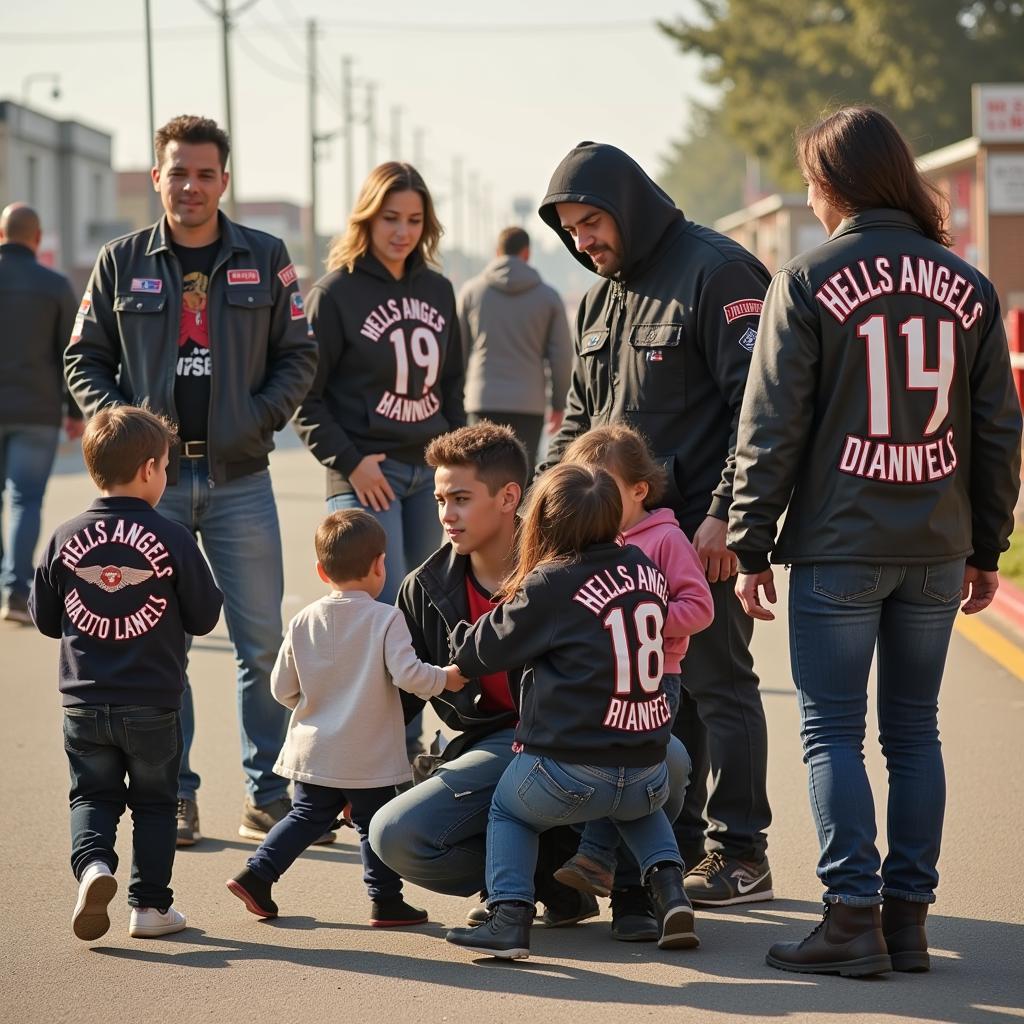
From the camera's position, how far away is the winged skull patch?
15.2 ft

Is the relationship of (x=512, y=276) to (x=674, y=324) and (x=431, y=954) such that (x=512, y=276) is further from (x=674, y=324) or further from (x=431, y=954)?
(x=431, y=954)

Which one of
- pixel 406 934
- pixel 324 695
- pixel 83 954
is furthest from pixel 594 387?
pixel 83 954

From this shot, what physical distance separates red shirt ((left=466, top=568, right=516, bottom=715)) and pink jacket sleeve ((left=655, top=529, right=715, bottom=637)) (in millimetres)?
492

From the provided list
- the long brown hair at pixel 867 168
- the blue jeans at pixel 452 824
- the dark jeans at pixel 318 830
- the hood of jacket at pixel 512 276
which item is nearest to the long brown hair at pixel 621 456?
the blue jeans at pixel 452 824

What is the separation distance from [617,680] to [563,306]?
7294 millimetres

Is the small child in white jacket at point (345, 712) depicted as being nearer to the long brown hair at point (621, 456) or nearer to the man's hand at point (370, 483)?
the long brown hair at point (621, 456)

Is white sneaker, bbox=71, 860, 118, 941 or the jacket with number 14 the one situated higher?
the jacket with number 14

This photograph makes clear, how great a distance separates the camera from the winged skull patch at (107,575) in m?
4.63

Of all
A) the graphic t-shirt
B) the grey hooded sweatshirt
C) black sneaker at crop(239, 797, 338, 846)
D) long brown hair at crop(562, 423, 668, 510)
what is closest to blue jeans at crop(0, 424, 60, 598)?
the grey hooded sweatshirt

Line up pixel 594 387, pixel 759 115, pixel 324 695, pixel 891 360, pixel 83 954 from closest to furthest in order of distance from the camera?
pixel 891 360, pixel 83 954, pixel 324 695, pixel 594 387, pixel 759 115

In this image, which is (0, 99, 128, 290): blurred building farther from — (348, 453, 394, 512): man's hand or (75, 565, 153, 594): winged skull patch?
(75, 565, 153, 594): winged skull patch

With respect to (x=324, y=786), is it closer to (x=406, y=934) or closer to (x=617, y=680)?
(x=406, y=934)

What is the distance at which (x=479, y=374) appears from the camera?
446 inches

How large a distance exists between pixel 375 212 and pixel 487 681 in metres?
2.24
